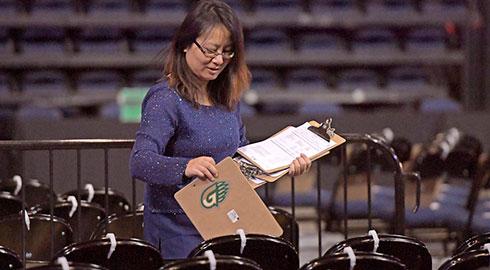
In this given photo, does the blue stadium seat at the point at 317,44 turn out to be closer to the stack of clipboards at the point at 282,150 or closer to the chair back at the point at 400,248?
the stack of clipboards at the point at 282,150

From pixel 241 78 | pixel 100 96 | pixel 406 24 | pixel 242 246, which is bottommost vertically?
pixel 100 96

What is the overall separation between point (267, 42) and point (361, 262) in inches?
381

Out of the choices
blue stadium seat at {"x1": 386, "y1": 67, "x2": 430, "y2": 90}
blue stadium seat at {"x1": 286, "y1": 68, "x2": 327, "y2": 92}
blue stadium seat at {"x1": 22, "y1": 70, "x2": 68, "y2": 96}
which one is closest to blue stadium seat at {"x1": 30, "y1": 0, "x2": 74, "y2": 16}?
blue stadium seat at {"x1": 22, "y1": 70, "x2": 68, "y2": 96}

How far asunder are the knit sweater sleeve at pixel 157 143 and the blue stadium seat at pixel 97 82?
351 inches

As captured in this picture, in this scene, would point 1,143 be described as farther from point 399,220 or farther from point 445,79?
point 445,79

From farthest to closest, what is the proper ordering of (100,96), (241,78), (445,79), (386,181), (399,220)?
(445,79), (100,96), (386,181), (399,220), (241,78)

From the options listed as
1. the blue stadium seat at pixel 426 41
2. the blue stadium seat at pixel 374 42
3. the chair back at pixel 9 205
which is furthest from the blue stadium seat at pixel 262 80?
the chair back at pixel 9 205

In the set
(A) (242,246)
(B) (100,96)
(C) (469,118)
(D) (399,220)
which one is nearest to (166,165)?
(A) (242,246)

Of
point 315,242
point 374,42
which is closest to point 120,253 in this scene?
point 315,242

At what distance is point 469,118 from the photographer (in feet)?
34.2

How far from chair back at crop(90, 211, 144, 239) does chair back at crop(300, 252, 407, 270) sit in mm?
1620

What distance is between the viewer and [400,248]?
389 cm

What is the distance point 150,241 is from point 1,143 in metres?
1.07

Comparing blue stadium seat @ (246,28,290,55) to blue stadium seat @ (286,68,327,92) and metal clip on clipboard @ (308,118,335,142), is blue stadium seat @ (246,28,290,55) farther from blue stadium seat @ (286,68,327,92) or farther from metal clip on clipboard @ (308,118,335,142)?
metal clip on clipboard @ (308,118,335,142)
